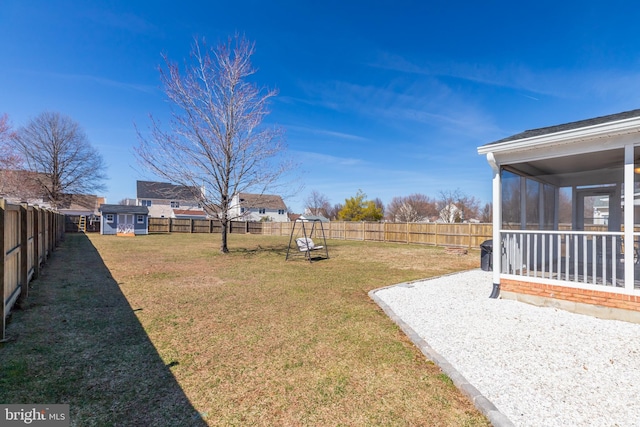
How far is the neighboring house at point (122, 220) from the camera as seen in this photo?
974 inches

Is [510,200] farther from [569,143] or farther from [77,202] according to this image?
[77,202]

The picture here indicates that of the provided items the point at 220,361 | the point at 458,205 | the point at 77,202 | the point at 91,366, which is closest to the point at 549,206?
the point at 220,361

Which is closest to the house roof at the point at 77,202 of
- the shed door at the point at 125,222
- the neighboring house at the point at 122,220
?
the neighboring house at the point at 122,220

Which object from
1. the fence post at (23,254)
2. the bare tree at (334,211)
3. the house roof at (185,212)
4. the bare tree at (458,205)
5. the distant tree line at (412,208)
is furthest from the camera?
the bare tree at (334,211)

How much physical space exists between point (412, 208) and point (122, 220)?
37.1m

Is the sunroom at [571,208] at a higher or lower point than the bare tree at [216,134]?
lower

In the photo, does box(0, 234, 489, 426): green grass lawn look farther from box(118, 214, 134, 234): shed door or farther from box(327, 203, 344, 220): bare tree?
box(327, 203, 344, 220): bare tree

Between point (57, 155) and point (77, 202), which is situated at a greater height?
point (57, 155)

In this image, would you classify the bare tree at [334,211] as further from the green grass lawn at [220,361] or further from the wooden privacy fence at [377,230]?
the green grass lawn at [220,361]

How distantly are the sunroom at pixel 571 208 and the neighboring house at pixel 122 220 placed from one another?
87.3ft

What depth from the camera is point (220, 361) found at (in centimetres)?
296

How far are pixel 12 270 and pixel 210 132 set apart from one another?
29.1 feet

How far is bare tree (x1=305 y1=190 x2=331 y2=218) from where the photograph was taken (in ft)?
184

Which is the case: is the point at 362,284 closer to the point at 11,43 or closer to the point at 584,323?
the point at 584,323
